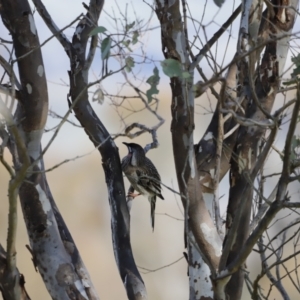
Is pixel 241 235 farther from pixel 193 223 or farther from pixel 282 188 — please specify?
pixel 282 188

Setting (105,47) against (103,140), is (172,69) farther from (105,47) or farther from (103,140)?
(103,140)

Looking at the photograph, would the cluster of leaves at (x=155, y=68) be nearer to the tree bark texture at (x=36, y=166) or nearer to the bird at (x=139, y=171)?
the tree bark texture at (x=36, y=166)

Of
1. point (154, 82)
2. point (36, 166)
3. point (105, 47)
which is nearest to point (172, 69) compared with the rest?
point (154, 82)

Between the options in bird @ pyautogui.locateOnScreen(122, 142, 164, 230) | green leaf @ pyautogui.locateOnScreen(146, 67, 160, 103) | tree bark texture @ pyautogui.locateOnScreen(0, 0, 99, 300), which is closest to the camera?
green leaf @ pyautogui.locateOnScreen(146, 67, 160, 103)

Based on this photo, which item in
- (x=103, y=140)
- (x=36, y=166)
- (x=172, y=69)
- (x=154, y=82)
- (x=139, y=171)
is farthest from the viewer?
(x=139, y=171)

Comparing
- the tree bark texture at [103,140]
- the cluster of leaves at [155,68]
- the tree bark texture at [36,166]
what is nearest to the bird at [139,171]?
the tree bark texture at [103,140]

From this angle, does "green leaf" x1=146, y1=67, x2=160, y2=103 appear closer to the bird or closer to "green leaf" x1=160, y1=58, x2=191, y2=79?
"green leaf" x1=160, y1=58, x2=191, y2=79

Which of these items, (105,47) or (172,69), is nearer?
(172,69)

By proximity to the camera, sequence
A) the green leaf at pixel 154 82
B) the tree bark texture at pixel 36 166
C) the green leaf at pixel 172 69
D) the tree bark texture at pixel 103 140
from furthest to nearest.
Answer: the tree bark texture at pixel 103 140
the tree bark texture at pixel 36 166
the green leaf at pixel 154 82
the green leaf at pixel 172 69

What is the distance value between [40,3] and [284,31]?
3.26 feet

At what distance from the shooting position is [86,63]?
96.0 inches

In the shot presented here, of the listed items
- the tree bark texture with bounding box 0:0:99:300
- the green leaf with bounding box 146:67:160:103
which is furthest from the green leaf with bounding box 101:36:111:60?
the tree bark texture with bounding box 0:0:99:300

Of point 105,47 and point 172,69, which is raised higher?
point 105,47

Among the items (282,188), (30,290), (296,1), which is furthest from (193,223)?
(30,290)
